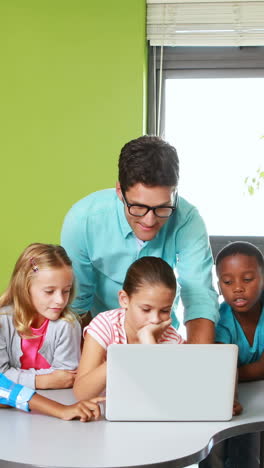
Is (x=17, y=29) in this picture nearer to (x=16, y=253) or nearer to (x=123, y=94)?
(x=123, y=94)

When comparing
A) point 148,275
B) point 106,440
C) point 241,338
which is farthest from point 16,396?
point 241,338

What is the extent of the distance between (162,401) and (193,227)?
2.44 ft

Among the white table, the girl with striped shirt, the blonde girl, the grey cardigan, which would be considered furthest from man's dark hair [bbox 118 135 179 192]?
the white table

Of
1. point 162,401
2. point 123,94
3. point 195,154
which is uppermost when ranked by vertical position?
point 123,94

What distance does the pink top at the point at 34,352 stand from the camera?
1919 millimetres

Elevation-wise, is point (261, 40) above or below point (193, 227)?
above

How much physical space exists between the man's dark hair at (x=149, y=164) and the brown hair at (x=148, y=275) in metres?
0.22

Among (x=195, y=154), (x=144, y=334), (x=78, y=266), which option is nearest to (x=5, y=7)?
(x=195, y=154)

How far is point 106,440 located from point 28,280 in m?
0.71

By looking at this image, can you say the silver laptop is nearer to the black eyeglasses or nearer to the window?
the black eyeglasses

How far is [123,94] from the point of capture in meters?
3.54

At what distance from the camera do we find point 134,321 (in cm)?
175

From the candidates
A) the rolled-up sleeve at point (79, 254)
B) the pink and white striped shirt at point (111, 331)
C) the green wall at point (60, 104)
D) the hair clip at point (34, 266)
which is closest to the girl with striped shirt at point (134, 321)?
the pink and white striped shirt at point (111, 331)

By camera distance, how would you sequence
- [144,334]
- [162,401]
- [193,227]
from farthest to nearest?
[193,227] < [144,334] < [162,401]
